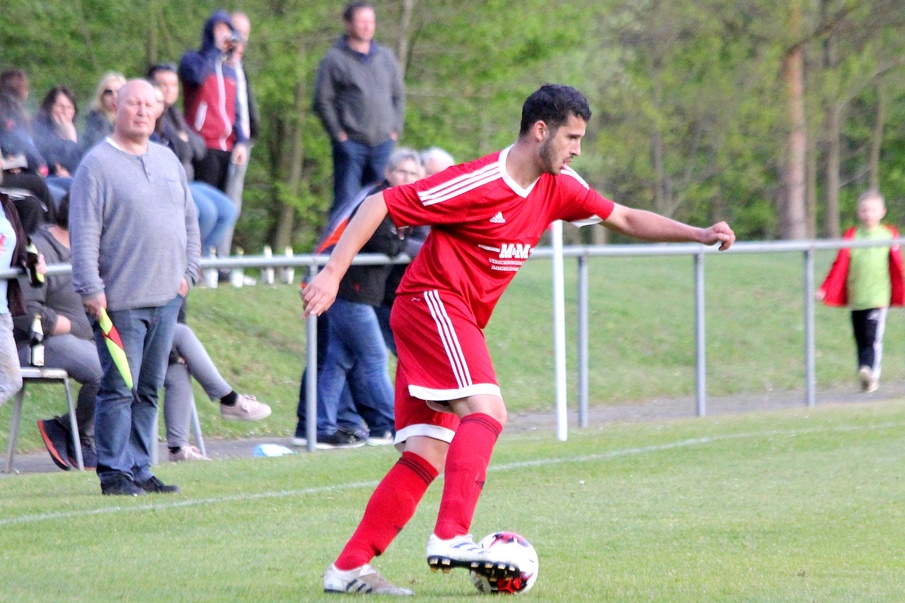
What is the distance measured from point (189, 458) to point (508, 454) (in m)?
2.08

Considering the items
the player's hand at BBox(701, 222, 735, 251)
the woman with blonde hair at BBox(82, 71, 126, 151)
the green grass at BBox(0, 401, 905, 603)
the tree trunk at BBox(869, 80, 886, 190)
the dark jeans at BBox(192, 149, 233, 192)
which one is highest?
the tree trunk at BBox(869, 80, 886, 190)

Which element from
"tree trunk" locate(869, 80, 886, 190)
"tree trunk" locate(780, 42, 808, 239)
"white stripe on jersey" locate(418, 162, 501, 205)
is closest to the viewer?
"white stripe on jersey" locate(418, 162, 501, 205)

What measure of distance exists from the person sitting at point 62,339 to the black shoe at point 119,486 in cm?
151

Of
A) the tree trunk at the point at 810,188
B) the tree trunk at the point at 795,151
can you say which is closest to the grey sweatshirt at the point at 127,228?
the tree trunk at the point at 795,151

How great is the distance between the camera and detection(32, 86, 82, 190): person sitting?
1113cm

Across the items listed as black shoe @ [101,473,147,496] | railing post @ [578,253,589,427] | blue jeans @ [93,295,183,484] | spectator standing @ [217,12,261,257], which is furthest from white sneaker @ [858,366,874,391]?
black shoe @ [101,473,147,496]

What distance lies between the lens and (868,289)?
1359cm

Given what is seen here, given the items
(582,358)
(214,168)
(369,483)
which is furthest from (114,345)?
(214,168)

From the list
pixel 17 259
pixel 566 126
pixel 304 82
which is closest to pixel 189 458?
pixel 17 259

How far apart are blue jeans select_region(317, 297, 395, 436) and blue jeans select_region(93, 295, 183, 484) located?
87.1 inches

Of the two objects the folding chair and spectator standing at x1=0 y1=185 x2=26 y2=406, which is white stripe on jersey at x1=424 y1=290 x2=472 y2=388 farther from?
the folding chair

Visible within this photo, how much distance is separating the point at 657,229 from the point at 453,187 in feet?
3.17

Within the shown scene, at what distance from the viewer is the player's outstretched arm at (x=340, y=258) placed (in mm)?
4879

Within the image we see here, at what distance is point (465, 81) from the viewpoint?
20172mm
